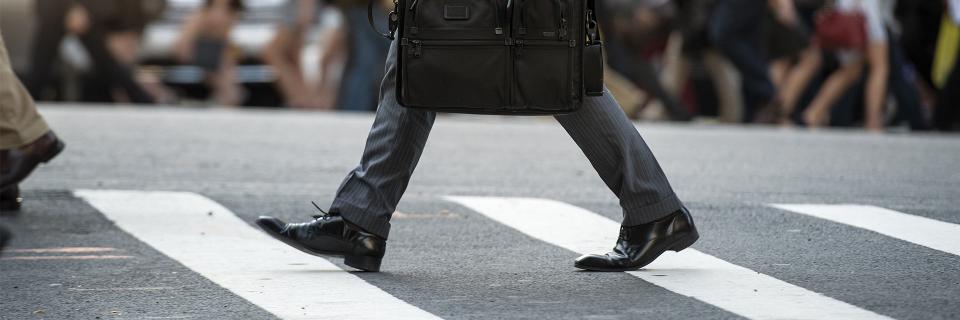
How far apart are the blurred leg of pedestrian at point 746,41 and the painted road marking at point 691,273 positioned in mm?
7696

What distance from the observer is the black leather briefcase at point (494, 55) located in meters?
5.65

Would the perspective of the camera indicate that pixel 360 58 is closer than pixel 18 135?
No

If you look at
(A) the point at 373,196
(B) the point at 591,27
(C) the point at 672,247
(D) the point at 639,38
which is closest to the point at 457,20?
(B) the point at 591,27

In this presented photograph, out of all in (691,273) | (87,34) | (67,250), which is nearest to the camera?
(691,273)

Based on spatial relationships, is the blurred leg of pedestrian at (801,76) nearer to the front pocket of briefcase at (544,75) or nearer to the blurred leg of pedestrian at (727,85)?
the blurred leg of pedestrian at (727,85)

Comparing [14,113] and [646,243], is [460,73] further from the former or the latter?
[14,113]

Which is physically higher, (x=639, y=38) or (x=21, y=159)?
(x=21, y=159)

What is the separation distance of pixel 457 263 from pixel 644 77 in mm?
9957

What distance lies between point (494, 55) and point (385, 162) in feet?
1.86

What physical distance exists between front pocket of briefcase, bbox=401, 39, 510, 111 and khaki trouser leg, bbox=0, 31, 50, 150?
2203 millimetres

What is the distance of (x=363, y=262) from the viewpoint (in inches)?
238

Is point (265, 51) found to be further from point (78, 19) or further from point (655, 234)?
point (655, 234)

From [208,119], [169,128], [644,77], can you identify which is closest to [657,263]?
[169,128]

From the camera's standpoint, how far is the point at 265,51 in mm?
16969
